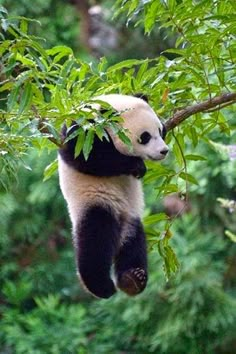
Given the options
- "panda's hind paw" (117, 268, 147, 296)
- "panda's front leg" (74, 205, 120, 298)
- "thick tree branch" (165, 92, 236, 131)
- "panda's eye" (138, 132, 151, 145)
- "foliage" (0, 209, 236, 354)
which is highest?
"thick tree branch" (165, 92, 236, 131)

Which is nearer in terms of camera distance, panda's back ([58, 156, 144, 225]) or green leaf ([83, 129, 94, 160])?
green leaf ([83, 129, 94, 160])

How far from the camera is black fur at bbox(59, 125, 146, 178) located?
314cm

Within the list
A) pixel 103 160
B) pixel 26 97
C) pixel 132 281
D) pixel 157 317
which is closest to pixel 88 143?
pixel 26 97

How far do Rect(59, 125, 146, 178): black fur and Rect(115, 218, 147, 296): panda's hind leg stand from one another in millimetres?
306

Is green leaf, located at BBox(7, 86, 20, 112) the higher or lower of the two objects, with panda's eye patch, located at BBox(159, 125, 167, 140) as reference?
higher

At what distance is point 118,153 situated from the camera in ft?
10.4

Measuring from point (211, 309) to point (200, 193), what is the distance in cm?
69

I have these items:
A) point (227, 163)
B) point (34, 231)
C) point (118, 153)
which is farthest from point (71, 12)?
point (118, 153)

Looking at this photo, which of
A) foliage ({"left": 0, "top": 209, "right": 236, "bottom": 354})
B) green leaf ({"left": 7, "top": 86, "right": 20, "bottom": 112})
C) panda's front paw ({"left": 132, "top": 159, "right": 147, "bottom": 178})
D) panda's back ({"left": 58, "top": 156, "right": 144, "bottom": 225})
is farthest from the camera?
foliage ({"left": 0, "top": 209, "right": 236, "bottom": 354})

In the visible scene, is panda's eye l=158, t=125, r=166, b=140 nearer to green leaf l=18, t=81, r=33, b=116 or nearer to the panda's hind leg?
the panda's hind leg

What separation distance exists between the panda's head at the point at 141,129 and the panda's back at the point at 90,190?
0.16 metres

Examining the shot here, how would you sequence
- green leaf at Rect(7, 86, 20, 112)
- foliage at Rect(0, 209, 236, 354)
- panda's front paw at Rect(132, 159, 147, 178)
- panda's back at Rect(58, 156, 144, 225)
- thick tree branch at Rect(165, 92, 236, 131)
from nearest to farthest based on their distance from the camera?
Result: green leaf at Rect(7, 86, 20, 112)
thick tree branch at Rect(165, 92, 236, 131)
panda's front paw at Rect(132, 159, 147, 178)
panda's back at Rect(58, 156, 144, 225)
foliage at Rect(0, 209, 236, 354)

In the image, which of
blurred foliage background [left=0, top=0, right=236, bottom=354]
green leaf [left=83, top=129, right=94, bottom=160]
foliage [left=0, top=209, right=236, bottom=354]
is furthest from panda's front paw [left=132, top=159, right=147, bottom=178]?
foliage [left=0, top=209, right=236, bottom=354]

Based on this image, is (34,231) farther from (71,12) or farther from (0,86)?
(0,86)
